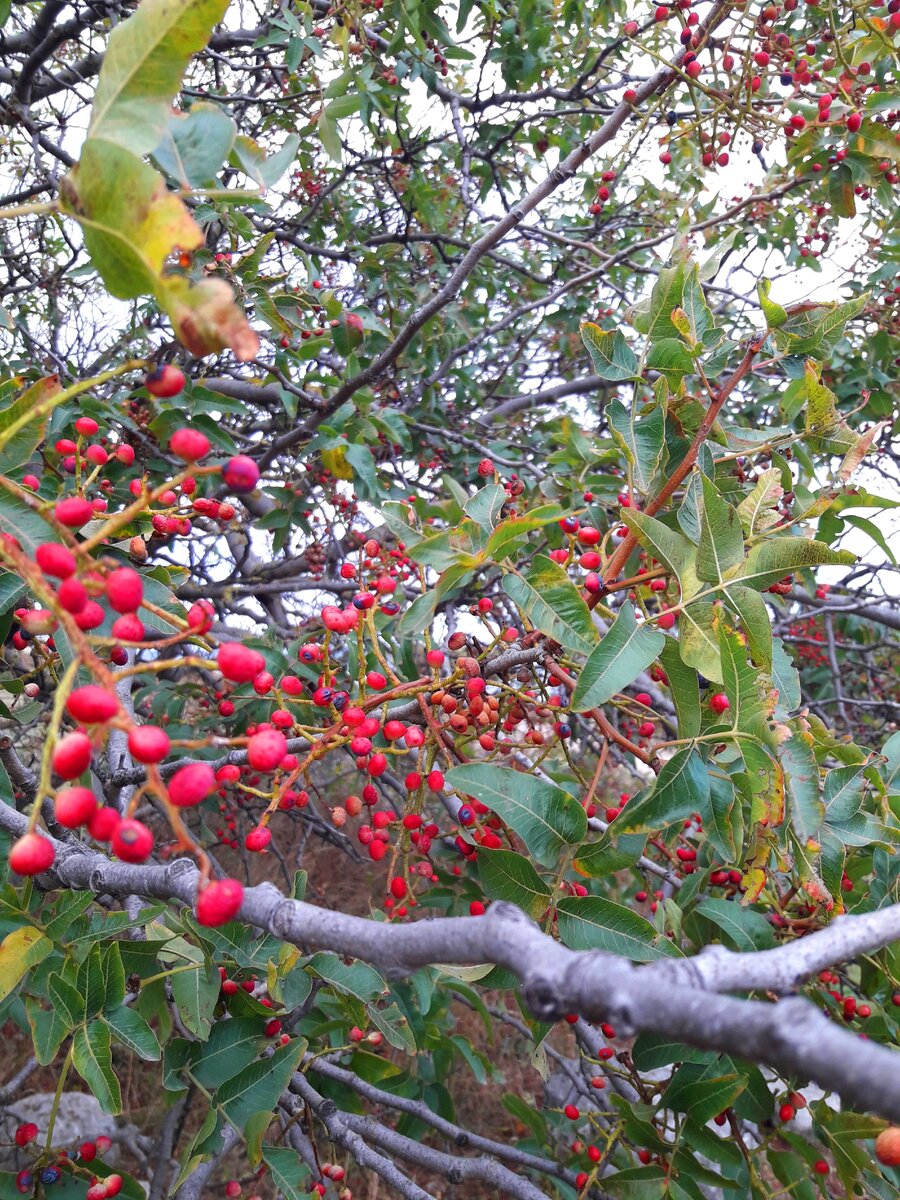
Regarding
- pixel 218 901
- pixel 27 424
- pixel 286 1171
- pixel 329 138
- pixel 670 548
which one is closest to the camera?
pixel 218 901

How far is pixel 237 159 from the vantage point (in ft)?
4.01

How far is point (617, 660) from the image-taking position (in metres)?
1.28

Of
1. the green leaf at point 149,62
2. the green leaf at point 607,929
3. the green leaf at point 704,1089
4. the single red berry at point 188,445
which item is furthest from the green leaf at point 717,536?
the green leaf at point 704,1089

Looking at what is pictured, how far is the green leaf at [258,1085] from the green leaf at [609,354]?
1.60 metres

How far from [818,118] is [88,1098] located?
6.09 meters

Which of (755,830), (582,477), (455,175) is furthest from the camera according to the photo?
(455,175)

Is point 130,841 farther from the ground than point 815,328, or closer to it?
closer to it

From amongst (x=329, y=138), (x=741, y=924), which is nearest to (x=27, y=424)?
(x=741, y=924)

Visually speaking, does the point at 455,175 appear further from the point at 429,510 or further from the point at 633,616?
the point at 633,616

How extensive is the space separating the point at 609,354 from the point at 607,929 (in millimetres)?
1230

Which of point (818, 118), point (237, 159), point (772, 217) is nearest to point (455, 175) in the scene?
point (772, 217)

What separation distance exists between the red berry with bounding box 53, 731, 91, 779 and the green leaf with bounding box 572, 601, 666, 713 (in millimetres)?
715

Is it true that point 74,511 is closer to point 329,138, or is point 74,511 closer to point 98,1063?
point 98,1063

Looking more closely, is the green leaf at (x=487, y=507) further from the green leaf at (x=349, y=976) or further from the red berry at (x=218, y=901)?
the green leaf at (x=349, y=976)
